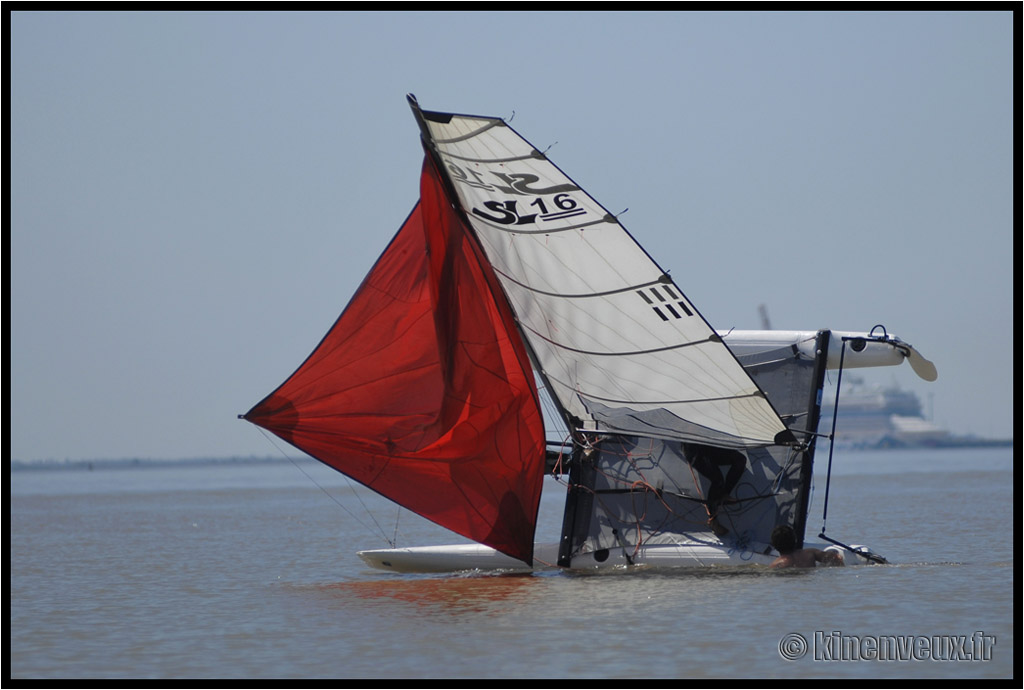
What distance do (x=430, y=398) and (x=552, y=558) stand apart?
2415 mm

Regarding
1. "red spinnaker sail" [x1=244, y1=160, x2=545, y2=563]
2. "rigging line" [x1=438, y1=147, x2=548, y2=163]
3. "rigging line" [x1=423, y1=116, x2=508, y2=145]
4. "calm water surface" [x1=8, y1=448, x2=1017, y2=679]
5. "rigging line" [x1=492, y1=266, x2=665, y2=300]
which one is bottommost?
"calm water surface" [x1=8, y1=448, x2=1017, y2=679]

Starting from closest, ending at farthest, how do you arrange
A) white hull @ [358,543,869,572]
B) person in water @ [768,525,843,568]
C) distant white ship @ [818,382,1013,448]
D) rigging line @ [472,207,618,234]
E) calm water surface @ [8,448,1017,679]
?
1. calm water surface @ [8,448,1017,679]
2. rigging line @ [472,207,618,234]
3. person in water @ [768,525,843,568]
4. white hull @ [358,543,869,572]
5. distant white ship @ [818,382,1013,448]

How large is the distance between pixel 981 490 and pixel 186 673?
26275mm

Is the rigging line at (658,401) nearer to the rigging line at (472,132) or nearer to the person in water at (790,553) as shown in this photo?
the person in water at (790,553)

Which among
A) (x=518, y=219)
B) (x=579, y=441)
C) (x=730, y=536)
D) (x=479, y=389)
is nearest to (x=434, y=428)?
Result: (x=479, y=389)

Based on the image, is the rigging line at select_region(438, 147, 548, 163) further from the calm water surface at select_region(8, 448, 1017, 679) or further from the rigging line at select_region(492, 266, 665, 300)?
the calm water surface at select_region(8, 448, 1017, 679)

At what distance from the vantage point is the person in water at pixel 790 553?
13547mm

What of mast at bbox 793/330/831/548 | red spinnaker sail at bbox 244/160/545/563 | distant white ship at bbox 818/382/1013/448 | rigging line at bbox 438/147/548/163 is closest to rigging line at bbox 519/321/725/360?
red spinnaker sail at bbox 244/160/545/563

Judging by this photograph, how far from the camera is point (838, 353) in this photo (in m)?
14.6

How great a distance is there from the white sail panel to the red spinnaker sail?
0.55 meters

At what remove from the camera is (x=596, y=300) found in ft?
44.9

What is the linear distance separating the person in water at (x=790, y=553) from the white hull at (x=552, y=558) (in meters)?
0.13

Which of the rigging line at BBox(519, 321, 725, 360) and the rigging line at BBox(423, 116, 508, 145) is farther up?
the rigging line at BBox(423, 116, 508, 145)

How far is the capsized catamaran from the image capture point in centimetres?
1382
